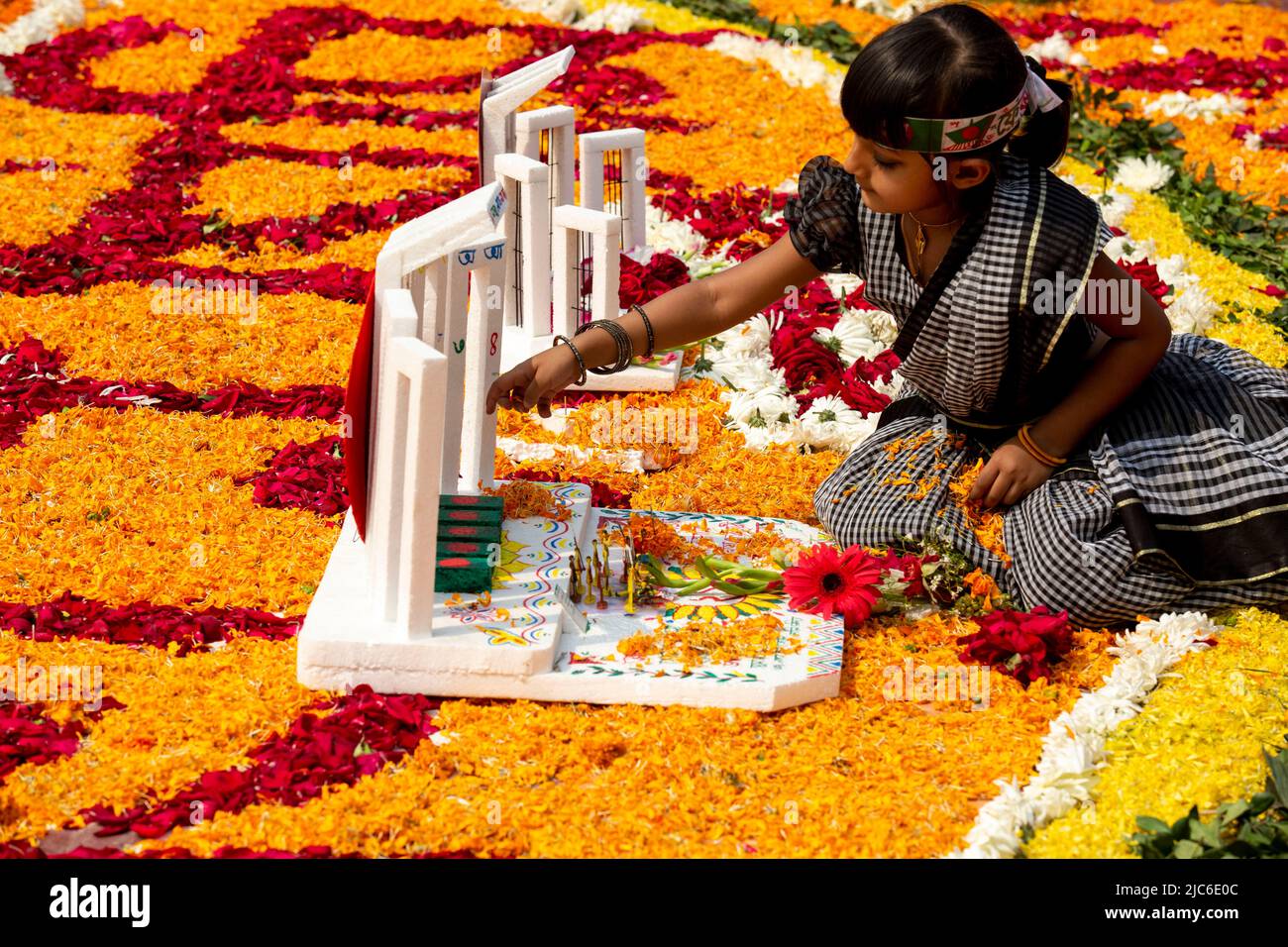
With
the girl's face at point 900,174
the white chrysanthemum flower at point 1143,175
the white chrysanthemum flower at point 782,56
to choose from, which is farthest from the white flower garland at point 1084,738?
the white chrysanthemum flower at point 782,56

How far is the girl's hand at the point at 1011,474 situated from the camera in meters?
3.50

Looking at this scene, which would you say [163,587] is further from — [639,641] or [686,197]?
[686,197]

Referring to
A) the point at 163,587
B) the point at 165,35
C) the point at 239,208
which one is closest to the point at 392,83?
the point at 165,35

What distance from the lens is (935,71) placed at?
3.09m

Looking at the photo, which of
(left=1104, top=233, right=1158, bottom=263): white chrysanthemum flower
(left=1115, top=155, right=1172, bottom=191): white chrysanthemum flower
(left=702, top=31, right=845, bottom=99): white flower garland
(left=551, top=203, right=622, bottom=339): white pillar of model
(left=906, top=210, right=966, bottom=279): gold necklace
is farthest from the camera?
(left=702, top=31, right=845, bottom=99): white flower garland

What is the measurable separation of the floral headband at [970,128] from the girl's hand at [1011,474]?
732 millimetres

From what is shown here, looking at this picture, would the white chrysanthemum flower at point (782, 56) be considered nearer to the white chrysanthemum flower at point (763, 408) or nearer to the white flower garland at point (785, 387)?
the white flower garland at point (785, 387)

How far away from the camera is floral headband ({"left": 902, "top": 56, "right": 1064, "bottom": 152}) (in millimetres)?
3119

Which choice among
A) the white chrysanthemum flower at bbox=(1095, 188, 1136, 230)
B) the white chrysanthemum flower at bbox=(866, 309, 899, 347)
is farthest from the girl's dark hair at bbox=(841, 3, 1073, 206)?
the white chrysanthemum flower at bbox=(1095, 188, 1136, 230)

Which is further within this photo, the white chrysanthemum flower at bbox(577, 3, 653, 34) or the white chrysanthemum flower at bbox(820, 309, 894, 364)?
the white chrysanthemum flower at bbox(577, 3, 653, 34)

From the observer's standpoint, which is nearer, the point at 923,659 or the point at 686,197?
the point at 923,659

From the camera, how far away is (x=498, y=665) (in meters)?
3.05

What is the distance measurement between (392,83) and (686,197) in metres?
2.36

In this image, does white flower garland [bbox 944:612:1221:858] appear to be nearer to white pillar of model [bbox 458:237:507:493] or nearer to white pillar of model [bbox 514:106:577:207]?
white pillar of model [bbox 458:237:507:493]
